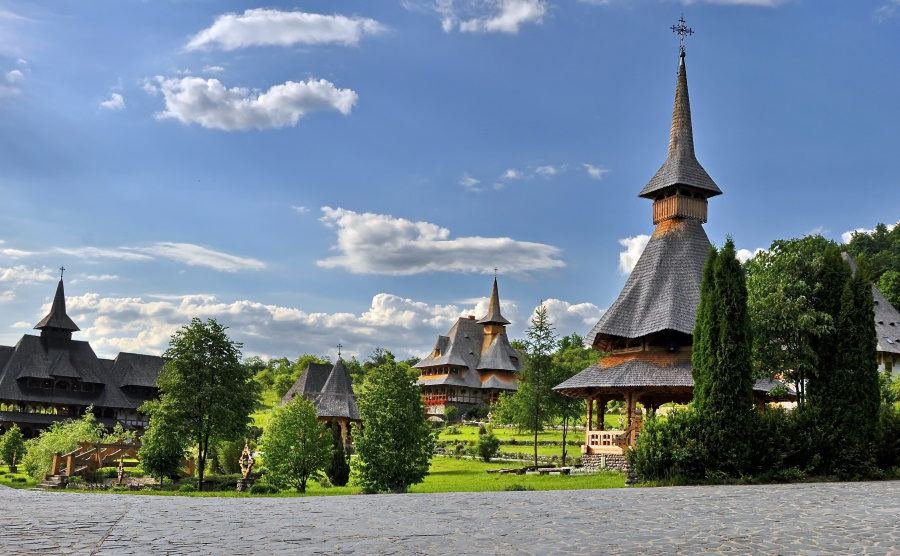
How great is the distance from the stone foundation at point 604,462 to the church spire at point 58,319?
182ft

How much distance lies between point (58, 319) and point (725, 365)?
213ft

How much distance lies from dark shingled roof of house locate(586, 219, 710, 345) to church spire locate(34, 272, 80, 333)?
5412 centimetres

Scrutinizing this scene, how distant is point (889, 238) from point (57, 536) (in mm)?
108118

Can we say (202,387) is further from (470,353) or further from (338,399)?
(470,353)

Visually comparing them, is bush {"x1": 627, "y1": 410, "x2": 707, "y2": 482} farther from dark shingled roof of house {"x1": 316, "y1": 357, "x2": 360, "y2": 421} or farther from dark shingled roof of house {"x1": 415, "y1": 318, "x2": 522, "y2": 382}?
dark shingled roof of house {"x1": 415, "y1": 318, "x2": 522, "y2": 382}

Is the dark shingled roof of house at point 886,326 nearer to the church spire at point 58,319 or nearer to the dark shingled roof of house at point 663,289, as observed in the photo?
the dark shingled roof of house at point 663,289

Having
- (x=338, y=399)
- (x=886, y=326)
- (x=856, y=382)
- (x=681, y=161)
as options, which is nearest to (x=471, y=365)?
(x=338, y=399)

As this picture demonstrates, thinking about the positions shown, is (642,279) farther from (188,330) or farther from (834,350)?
(188,330)

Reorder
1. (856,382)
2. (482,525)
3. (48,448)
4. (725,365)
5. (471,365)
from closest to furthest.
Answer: (482,525)
(725,365)
(856,382)
(48,448)
(471,365)

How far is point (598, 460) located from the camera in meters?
32.7

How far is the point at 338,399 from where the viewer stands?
58125 millimetres

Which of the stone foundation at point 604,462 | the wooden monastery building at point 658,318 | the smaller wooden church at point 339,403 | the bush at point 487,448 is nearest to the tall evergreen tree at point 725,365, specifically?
the wooden monastery building at point 658,318

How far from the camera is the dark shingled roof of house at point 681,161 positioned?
37.1 meters

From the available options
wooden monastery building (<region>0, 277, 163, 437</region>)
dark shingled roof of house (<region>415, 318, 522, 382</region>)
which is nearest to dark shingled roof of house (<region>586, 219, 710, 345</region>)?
Result: dark shingled roof of house (<region>415, 318, 522, 382</region>)
